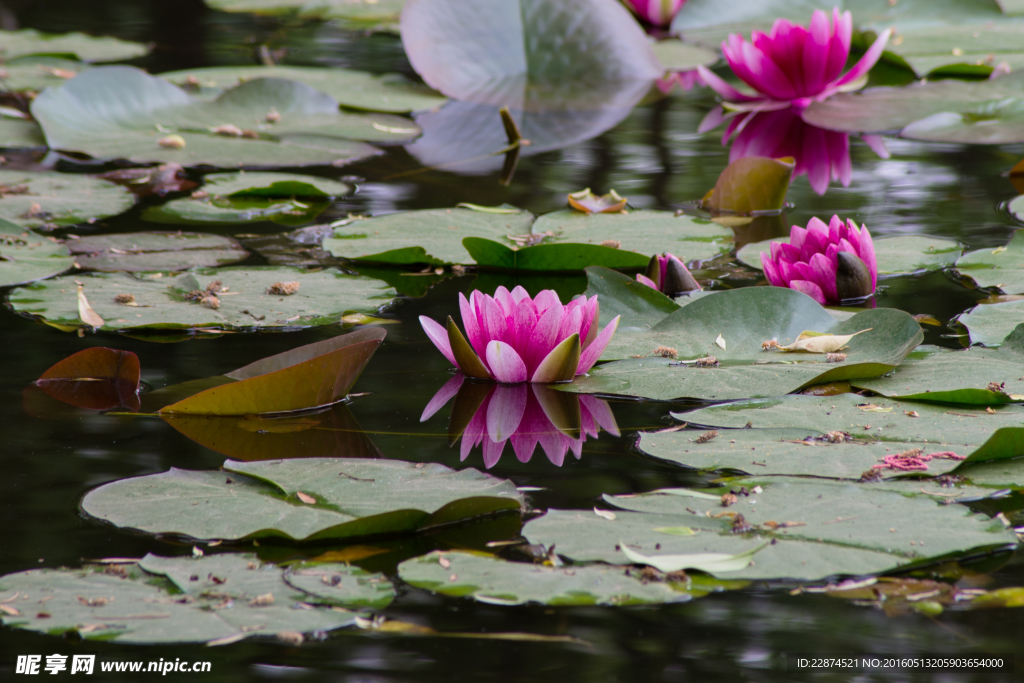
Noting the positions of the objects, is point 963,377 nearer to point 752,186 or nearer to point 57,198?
point 752,186

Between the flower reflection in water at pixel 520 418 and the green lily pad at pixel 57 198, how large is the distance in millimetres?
1320

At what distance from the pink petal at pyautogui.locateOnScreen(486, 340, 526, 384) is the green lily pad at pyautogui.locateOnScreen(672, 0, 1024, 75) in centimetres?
282

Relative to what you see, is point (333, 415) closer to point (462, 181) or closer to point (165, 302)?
point (165, 302)

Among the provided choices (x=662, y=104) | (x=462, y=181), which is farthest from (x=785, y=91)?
(x=462, y=181)

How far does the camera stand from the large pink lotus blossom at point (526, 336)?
1.46 m

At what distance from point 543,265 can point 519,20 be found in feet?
7.20

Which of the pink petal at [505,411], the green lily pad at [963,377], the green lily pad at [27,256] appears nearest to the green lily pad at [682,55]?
the green lily pad at [27,256]

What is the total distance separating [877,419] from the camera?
51.6 inches

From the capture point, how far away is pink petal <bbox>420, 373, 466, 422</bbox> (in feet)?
4.74

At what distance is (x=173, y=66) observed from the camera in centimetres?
439

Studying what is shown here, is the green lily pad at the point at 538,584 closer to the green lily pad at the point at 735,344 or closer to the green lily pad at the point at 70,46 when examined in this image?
the green lily pad at the point at 735,344

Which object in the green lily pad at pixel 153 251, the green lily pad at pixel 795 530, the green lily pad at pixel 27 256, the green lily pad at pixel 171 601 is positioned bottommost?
the green lily pad at pixel 795 530

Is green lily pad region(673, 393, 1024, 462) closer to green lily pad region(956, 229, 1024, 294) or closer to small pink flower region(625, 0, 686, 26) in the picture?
green lily pad region(956, 229, 1024, 294)

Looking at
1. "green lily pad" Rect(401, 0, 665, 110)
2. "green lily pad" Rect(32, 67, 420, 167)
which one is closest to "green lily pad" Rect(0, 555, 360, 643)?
"green lily pad" Rect(32, 67, 420, 167)
